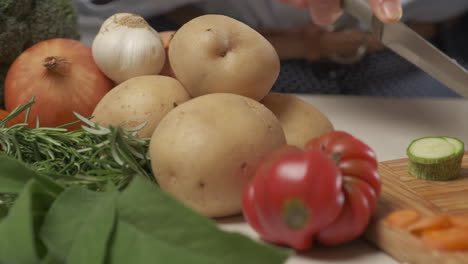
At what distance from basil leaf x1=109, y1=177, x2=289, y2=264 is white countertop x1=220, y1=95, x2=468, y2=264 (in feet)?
2.06

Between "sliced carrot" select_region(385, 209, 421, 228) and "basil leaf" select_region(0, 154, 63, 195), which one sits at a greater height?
"basil leaf" select_region(0, 154, 63, 195)

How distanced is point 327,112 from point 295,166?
0.81m

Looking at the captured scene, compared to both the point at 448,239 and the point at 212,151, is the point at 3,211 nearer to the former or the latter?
the point at 212,151

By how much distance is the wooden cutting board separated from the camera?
2.36 feet

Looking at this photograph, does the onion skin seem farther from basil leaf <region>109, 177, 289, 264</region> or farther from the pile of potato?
basil leaf <region>109, 177, 289, 264</region>

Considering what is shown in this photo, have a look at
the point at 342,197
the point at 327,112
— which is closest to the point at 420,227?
the point at 342,197

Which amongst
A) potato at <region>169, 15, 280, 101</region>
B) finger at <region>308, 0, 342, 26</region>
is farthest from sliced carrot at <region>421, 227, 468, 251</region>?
finger at <region>308, 0, 342, 26</region>

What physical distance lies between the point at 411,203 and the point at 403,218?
0.09 meters

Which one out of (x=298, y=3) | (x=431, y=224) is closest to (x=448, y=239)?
(x=431, y=224)

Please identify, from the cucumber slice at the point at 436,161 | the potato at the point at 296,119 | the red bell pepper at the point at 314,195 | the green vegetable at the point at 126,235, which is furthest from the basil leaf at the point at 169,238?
the cucumber slice at the point at 436,161

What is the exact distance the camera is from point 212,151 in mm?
795

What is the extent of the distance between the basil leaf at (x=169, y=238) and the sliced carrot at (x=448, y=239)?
0.72 ft

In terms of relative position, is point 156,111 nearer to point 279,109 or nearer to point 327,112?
point 279,109

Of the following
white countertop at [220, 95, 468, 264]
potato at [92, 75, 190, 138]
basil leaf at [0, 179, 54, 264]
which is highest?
basil leaf at [0, 179, 54, 264]
